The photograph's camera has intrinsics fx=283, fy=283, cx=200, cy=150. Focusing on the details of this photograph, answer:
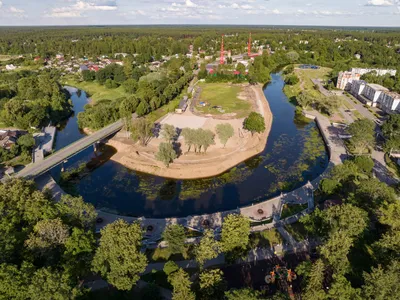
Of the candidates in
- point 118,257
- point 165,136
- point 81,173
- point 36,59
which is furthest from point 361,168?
point 36,59

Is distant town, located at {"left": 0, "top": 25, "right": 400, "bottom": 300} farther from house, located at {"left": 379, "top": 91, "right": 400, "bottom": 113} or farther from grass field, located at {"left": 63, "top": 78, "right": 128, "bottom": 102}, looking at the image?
grass field, located at {"left": 63, "top": 78, "right": 128, "bottom": 102}

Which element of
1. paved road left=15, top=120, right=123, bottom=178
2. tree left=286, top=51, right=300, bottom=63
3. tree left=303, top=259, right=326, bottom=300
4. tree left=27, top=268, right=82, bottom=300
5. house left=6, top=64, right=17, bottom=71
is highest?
tree left=286, top=51, right=300, bottom=63

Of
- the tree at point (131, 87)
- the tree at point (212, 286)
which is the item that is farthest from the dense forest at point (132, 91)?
the tree at point (212, 286)

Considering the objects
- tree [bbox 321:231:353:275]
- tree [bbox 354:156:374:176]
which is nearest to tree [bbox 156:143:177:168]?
tree [bbox 321:231:353:275]

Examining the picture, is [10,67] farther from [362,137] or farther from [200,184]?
[362,137]

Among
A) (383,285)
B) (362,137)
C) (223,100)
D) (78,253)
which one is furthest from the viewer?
(223,100)

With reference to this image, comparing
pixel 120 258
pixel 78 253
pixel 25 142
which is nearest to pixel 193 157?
pixel 78 253
